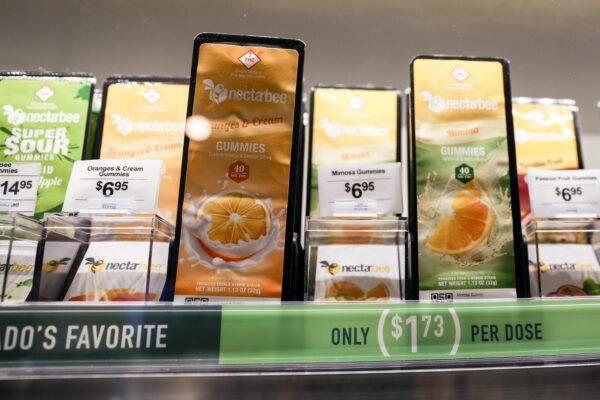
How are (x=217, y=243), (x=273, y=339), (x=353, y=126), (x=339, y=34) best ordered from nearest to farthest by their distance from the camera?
(x=273, y=339) < (x=217, y=243) < (x=353, y=126) < (x=339, y=34)

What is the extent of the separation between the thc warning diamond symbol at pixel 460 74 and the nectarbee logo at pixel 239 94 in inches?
12.4

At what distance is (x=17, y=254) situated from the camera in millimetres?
851

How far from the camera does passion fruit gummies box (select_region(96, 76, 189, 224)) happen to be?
3.81 feet

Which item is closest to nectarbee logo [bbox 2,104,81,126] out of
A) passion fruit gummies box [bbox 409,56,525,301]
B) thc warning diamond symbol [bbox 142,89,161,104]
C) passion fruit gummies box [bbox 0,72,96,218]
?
passion fruit gummies box [bbox 0,72,96,218]

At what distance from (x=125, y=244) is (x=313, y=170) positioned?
495 millimetres

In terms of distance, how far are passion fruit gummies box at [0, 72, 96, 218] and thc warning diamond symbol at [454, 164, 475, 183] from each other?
27.4 inches

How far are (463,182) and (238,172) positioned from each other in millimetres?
367

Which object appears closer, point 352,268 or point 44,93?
point 352,268

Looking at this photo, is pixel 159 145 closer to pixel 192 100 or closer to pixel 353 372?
pixel 192 100

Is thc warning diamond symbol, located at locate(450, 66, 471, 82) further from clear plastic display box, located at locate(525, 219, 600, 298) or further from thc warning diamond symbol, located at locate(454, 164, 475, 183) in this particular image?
clear plastic display box, located at locate(525, 219, 600, 298)

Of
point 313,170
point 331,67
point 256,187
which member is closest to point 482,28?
point 331,67

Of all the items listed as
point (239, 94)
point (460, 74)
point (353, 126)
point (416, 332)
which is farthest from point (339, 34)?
point (416, 332)

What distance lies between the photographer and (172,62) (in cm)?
→ 138

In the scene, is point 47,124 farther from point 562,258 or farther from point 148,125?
point 562,258
